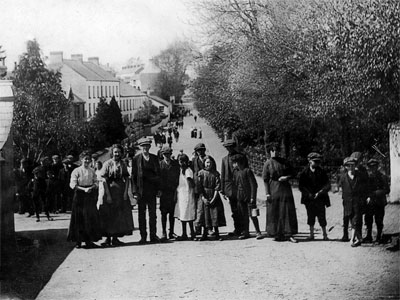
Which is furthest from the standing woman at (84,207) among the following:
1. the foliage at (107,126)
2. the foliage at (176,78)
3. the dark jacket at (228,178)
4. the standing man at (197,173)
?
the foliage at (176,78)

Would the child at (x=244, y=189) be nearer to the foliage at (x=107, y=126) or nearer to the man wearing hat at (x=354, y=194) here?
the man wearing hat at (x=354, y=194)

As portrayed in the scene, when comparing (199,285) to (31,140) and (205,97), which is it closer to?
(31,140)

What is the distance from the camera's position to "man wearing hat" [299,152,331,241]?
9055 millimetres

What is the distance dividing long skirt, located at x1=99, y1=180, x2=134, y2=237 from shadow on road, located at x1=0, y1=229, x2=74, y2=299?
0.73m

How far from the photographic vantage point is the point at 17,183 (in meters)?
13.1

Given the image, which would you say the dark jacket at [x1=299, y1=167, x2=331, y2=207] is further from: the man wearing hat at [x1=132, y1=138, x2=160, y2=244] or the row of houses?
the row of houses

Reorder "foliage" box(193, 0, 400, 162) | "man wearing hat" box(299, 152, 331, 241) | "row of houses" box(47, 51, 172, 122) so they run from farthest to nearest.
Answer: "row of houses" box(47, 51, 172, 122)
"foliage" box(193, 0, 400, 162)
"man wearing hat" box(299, 152, 331, 241)

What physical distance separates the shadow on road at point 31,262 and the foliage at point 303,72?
6671 millimetres

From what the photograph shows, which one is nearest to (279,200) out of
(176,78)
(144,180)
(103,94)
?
(144,180)

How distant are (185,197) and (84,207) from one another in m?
1.78

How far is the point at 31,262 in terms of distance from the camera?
26.9ft

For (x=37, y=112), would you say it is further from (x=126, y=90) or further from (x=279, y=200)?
(x=279, y=200)

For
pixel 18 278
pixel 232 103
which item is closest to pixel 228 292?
pixel 18 278

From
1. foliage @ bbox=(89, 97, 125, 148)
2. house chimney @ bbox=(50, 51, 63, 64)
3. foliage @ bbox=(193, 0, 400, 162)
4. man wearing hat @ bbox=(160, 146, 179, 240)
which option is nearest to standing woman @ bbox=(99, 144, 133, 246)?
man wearing hat @ bbox=(160, 146, 179, 240)
